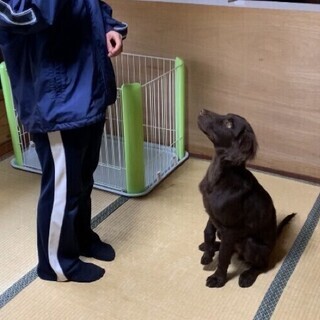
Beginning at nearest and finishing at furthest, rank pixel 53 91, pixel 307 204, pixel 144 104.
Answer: pixel 53 91 → pixel 307 204 → pixel 144 104

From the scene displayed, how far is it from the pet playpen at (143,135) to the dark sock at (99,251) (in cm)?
36

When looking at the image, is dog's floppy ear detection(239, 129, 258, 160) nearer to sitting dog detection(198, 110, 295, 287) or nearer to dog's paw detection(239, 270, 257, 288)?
sitting dog detection(198, 110, 295, 287)

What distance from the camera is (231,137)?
4.47ft

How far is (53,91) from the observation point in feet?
4.11

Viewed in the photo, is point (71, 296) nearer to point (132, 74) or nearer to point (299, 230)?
point (299, 230)

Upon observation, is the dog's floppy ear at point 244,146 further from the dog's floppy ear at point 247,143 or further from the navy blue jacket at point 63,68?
the navy blue jacket at point 63,68

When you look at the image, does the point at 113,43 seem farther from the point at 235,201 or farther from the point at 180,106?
the point at 180,106

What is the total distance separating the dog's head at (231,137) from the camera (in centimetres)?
135

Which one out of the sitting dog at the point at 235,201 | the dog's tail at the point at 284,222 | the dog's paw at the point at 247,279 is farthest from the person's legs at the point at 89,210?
the dog's tail at the point at 284,222

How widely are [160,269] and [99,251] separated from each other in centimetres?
21

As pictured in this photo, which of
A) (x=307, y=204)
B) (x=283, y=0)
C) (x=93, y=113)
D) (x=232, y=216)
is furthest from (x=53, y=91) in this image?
(x=283, y=0)

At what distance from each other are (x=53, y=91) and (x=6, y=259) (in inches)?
26.0

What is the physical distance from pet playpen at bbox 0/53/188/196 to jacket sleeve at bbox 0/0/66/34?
0.82 m

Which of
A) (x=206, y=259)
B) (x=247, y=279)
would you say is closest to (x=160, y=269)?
(x=206, y=259)
